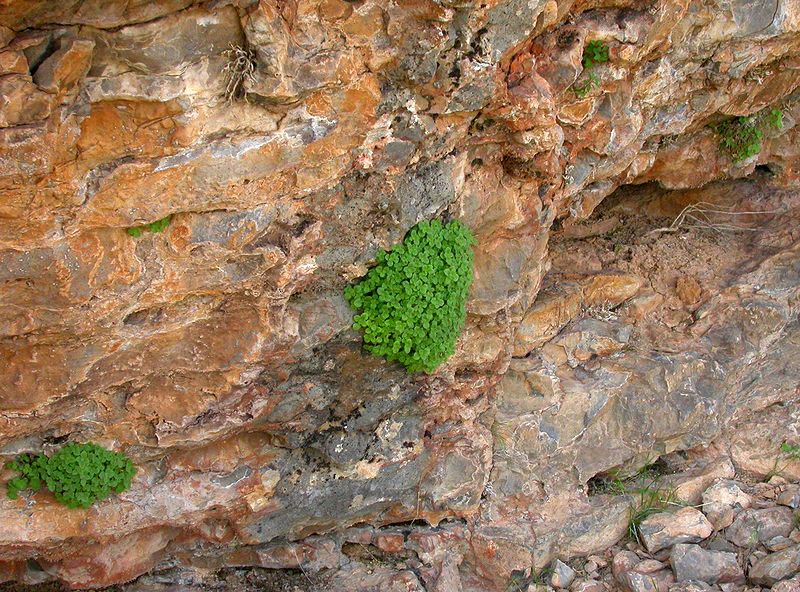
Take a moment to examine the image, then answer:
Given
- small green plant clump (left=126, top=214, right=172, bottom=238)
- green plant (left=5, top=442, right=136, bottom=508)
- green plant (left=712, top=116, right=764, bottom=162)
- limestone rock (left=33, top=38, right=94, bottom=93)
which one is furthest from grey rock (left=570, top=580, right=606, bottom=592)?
limestone rock (left=33, top=38, right=94, bottom=93)

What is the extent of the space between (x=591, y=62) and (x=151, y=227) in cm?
350

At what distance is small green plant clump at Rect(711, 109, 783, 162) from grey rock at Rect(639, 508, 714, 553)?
12.4 feet

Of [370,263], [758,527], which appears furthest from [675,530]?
[370,263]

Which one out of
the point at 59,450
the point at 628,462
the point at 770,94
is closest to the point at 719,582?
the point at 628,462

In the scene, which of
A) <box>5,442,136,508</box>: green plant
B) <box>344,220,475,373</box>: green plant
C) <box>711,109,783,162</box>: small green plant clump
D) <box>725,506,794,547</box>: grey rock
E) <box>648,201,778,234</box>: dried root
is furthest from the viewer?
<box>648,201,778,234</box>: dried root

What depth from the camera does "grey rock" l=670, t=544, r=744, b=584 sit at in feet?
22.9

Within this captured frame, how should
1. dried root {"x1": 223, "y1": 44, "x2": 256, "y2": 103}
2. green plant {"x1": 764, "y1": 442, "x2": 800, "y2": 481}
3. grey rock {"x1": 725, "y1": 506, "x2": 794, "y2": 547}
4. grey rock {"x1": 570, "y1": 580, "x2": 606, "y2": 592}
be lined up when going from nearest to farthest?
1. dried root {"x1": 223, "y1": 44, "x2": 256, "y2": 103}
2. grey rock {"x1": 570, "y1": 580, "x2": 606, "y2": 592}
3. grey rock {"x1": 725, "y1": 506, "x2": 794, "y2": 547}
4. green plant {"x1": 764, "y1": 442, "x2": 800, "y2": 481}

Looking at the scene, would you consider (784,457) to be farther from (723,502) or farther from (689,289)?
(689,289)

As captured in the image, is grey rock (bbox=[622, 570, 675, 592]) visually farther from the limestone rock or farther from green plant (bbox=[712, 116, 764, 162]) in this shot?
the limestone rock

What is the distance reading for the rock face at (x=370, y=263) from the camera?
4258 millimetres

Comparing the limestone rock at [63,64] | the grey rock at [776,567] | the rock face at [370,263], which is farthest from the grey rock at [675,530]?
the limestone rock at [63,64]

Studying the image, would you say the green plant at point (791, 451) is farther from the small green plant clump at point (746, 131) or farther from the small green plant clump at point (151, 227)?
the small green plant clump at point (151, 227)

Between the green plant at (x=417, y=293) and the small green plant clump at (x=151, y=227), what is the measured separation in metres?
1.47

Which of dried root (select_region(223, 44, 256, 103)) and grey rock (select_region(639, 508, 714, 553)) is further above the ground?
dried root (select_region(223, 44, 256, 103))
